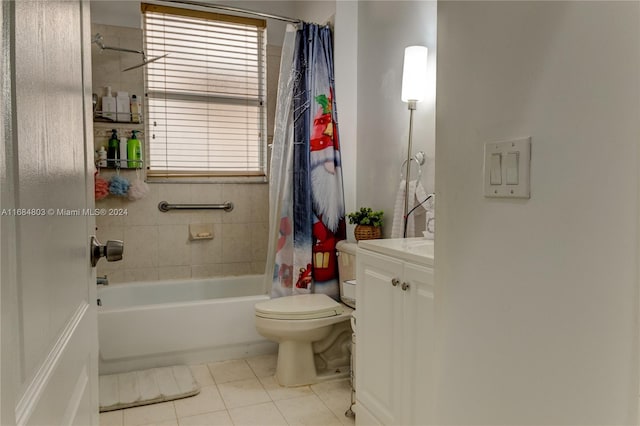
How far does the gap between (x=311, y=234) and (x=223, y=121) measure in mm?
1253

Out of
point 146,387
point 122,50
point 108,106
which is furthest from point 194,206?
point 146,387

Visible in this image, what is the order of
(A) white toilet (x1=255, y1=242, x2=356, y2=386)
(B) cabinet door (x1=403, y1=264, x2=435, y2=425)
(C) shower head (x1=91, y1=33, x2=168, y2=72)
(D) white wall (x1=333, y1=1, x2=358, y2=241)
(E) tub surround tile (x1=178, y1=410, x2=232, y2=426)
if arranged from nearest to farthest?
(B) cabinet door (x1=403, y1=264, x2=435, y2=425) < (E) tub surround tile (x1=178, y1=410, x2=232, y2=426) < (A) white toilet (x1=255, y1=242, x2=356, y2=386) < (C) shower head (x1=91, y1=33, x2=168, y2=72) < (D) white wall (x1=333, y1=1, x2=358, y2=241)

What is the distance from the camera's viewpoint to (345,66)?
3127 mm

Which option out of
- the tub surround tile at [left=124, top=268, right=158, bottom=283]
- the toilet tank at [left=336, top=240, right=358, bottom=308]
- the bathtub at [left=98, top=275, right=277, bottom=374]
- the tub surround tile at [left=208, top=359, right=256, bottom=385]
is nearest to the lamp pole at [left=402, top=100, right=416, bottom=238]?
the toilet tank at [left=336, top=240, right=358, bottom=308]

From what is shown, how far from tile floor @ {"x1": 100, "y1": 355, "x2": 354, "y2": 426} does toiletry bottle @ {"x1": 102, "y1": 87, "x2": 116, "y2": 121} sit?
6.01 ft

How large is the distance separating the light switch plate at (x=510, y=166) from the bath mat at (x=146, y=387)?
6.87ft

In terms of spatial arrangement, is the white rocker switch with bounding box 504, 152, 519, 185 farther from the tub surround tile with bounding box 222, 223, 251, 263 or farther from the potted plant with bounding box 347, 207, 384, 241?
the tub surround tile with bounding box 222, 223, 251, 263

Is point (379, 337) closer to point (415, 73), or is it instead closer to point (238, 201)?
point (415, 73)

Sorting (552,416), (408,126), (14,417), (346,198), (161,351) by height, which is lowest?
(161,351)

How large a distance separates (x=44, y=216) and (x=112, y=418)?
197 cm

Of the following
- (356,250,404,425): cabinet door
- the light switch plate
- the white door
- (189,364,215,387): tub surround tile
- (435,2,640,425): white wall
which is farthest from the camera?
(189,364,215,387): tub surround tile

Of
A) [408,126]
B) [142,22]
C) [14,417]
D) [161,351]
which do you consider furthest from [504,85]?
[142,22]

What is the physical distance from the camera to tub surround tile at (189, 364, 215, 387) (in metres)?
2.61

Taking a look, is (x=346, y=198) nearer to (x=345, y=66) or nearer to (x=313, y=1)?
(x=345, y=66)
